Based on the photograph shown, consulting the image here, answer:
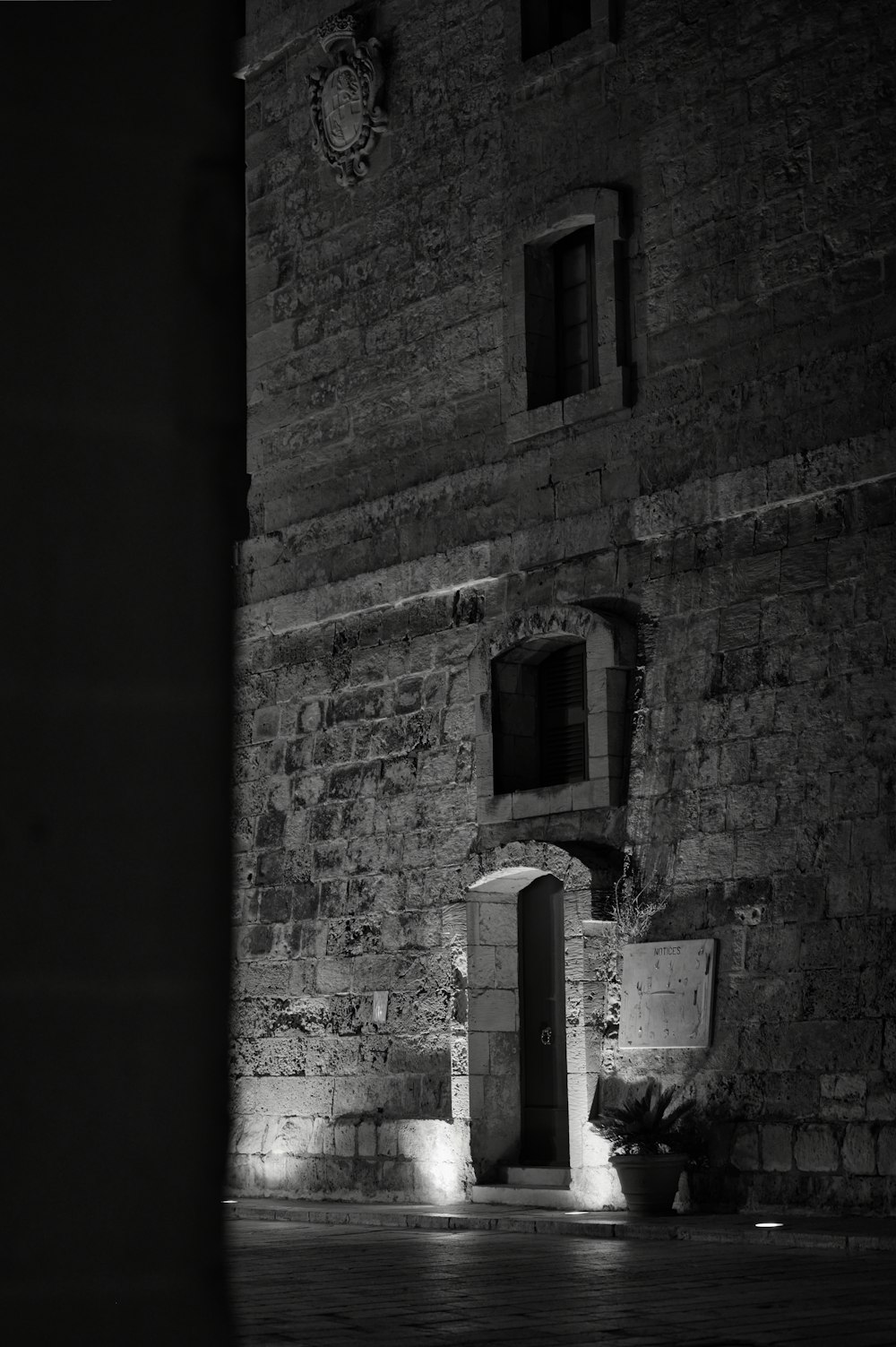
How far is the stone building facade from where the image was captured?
11023 mm

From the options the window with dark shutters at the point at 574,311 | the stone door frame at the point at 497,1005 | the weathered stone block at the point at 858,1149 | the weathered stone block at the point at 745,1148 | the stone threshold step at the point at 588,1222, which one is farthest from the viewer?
the window with dark shutters at the point at 574,311

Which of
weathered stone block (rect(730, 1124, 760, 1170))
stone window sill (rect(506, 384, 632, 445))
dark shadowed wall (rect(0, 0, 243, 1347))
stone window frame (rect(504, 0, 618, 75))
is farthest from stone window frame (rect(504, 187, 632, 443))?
dark shadowed wall (rect(0, 0, 243, 1347))

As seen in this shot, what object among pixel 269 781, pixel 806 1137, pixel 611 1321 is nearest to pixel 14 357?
pixel 611 1321

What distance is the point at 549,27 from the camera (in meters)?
13.8

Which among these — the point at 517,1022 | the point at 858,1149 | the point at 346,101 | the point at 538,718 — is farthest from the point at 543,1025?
the point at 346,101

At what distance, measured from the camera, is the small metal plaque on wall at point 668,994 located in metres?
11.3

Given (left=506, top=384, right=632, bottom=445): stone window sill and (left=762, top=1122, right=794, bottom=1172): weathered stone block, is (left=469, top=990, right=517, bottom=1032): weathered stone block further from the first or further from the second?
(left=506, top=384, right=632, bottom=445): stone window sill

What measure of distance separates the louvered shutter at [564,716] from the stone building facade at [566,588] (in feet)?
0.12

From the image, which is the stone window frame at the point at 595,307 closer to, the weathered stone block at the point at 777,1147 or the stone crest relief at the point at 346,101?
the stone crest relief at the point at 346,101

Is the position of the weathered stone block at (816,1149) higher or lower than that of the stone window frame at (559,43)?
lower

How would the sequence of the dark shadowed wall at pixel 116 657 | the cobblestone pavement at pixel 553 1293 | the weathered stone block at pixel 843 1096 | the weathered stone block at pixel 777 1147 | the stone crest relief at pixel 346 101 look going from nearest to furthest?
the dark shadowed wall at pixel 116 657
the cobblestone pavement at pixel 553 1293
the weathered stone block at pixel 843 1096
the weathered stone block at pixel 777 1147
the stone crest relief at pixel 346 101

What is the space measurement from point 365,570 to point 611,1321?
27.2 ft

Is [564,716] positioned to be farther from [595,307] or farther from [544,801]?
[595,307]

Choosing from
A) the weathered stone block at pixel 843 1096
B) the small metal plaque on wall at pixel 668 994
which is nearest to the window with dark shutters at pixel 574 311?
the small metal plaque on wall at pixel 668 994
